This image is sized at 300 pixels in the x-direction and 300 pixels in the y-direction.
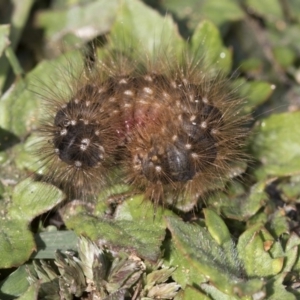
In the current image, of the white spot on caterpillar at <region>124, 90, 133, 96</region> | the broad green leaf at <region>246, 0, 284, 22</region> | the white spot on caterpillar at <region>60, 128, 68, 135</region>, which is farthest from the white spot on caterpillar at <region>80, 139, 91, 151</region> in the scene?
the broad green leaf at <region>246, 0, 284, 22</region>

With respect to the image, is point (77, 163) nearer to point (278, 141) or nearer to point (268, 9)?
point (278, 141)

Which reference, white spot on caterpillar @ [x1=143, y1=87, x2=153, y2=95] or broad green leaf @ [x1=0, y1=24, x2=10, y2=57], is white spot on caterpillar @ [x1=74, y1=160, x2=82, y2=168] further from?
broad green leaf @ [x1=0, y1=24, x2=10, y2=57]

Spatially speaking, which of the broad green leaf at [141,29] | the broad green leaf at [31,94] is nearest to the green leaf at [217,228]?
the broad green leaf at [31,94]

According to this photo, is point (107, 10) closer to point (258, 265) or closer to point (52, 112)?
point (52, 112)

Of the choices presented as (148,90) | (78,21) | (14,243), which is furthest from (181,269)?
(78,21)

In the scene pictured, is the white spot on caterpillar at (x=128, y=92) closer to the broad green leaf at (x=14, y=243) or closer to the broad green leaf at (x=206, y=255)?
the broad green leaf at (x=206, y=255)

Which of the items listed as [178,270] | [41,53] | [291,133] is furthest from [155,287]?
[41,53]
